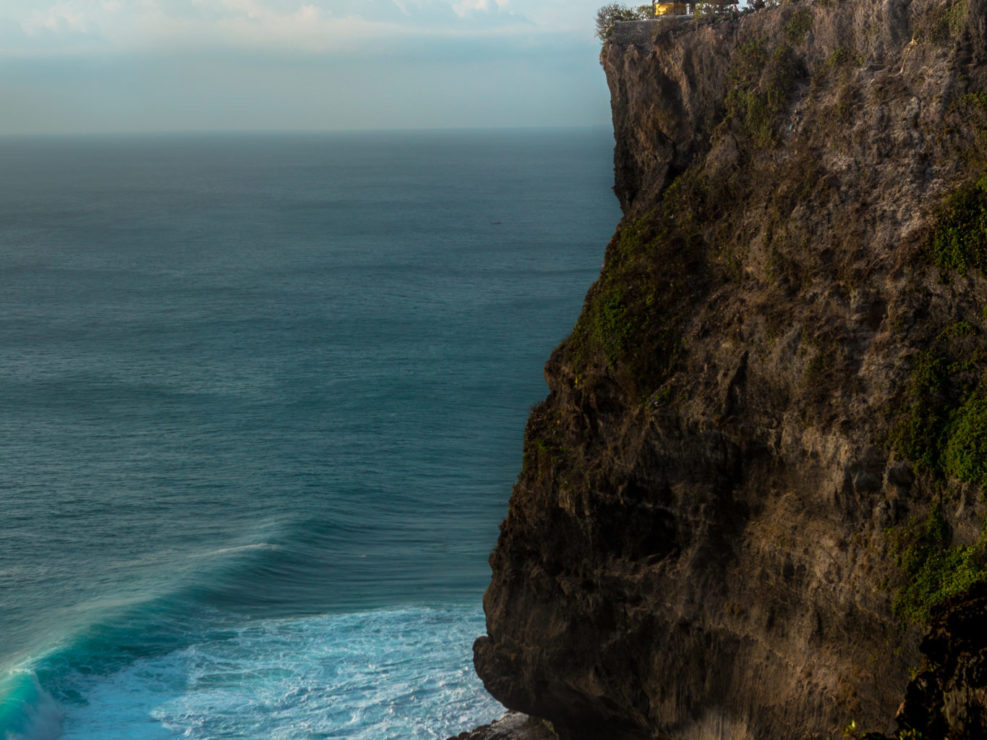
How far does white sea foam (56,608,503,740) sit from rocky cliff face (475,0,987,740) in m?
5.52

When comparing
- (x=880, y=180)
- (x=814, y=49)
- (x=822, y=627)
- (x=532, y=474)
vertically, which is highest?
(x=814, y=49)

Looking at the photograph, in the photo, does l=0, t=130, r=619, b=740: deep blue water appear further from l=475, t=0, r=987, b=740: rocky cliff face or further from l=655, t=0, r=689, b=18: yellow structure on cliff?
l=655, t=0, r=689, b=18: yellow structure on cliff

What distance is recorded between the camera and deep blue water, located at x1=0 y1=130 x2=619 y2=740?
31.5 meters

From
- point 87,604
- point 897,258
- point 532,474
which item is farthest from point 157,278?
point 897,258

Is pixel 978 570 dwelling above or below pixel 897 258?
below

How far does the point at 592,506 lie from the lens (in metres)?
22.2

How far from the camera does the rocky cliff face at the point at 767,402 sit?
17.5 meters

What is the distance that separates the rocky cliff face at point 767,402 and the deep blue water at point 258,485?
815 centimetres

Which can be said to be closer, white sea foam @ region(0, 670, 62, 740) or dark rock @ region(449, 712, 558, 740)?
dark rock @ region(449, 712, 558, 740)

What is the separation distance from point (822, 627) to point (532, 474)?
7.42 m

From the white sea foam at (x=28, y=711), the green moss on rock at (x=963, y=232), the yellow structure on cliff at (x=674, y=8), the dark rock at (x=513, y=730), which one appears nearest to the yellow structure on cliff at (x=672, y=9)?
the yellow structure on cliff at (x=674, y=8)

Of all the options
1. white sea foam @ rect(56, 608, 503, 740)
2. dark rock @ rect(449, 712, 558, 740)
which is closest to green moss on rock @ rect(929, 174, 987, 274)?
dark rock @ rect(449, 712, 558, 740)

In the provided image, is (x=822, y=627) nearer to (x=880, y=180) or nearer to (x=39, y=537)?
(x=880, y=180)

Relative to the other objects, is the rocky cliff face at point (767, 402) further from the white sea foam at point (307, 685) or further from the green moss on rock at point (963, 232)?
the white sea foam at point (307, 685)
